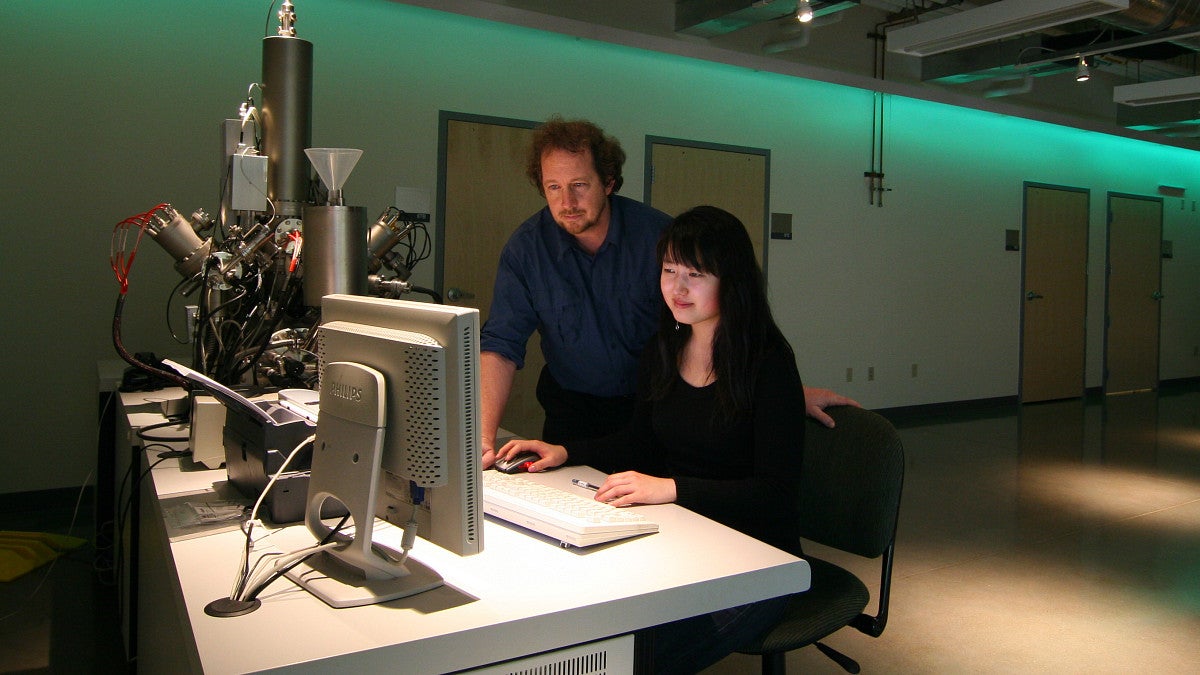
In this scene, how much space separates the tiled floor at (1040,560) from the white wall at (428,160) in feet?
3.73

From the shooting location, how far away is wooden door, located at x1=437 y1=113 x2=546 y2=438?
4.71 meters

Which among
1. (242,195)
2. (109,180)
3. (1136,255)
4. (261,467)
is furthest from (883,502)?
(1136,255)

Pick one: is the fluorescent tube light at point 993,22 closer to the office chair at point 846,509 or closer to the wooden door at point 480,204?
the wooden door at point 480,204

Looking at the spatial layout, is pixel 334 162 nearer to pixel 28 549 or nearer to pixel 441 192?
pixel 28 549

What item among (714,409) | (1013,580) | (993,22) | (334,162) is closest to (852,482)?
(714,409)

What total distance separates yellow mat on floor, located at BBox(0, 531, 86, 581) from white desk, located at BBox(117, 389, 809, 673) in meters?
2.06

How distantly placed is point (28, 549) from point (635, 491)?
108 inches

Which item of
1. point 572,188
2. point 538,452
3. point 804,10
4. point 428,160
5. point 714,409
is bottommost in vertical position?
point 538,452

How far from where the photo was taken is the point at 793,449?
5.51 ft

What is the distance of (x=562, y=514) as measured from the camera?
1.41 metres

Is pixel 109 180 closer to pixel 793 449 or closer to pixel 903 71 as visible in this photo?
pixel 793 449

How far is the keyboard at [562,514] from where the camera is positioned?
4.48 feet

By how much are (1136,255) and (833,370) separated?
428 centimetres

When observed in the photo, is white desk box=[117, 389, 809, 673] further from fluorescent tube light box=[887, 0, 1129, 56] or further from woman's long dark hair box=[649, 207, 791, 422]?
fluorescent tube light box=[887, 0, 1129, 56]
